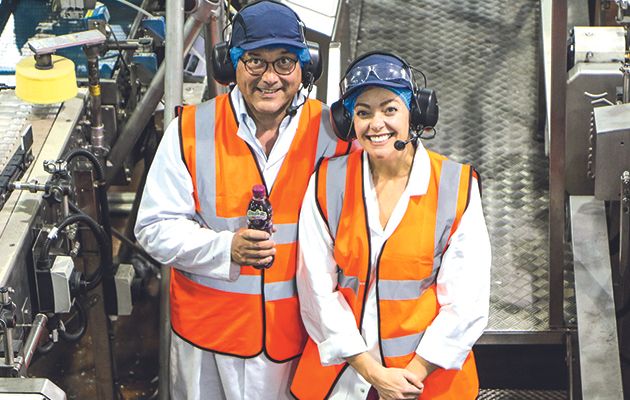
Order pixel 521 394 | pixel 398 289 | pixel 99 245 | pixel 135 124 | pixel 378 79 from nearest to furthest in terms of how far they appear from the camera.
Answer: pixel 378 79, pixel 398 289, pixel 99 245, pixel 135 124, pixel 521 394

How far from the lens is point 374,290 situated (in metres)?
3.98

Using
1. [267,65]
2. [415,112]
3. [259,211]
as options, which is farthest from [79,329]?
[415,112]

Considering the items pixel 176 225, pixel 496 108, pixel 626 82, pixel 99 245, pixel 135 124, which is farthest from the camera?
pixel 496 108

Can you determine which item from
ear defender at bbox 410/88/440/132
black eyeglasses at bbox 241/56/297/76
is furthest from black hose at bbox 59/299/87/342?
ear defender at bbox 410/88/440/132

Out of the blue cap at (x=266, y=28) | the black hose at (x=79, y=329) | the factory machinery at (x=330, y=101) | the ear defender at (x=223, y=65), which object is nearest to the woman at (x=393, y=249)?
the blue cap at (x=266, y=28)

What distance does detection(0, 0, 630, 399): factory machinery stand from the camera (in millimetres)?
4445

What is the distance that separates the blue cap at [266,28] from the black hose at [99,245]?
868 mm

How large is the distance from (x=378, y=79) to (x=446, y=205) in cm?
43

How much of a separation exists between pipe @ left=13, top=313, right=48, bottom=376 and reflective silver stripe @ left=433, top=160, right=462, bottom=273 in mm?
1307

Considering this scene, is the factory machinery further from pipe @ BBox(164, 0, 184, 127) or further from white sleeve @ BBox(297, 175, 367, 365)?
white sleeve @ BBox(297, 175, 367, 365)

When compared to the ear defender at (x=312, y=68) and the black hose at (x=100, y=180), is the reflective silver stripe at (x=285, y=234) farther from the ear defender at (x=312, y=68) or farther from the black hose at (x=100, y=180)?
the black hose at (x=100, y=180)

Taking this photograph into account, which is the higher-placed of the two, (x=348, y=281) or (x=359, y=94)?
(x=359, y=94)

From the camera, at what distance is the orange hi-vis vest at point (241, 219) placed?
13.5 ft

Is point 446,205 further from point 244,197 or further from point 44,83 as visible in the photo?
point 44,83
